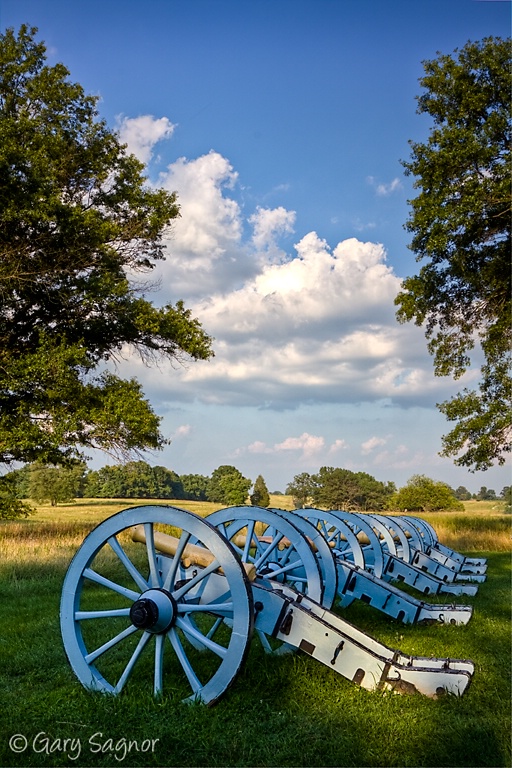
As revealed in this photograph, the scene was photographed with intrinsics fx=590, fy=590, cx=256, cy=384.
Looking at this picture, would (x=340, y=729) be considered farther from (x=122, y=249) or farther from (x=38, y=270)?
(x=122, y=249)

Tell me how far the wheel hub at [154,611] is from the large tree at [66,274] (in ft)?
37.1

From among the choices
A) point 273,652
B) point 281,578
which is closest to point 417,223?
point 281,578

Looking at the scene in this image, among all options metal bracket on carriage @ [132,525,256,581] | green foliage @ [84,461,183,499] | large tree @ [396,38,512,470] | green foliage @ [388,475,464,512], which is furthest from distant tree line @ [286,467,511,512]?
metal bracket on carriage @ [132,525,256,581]

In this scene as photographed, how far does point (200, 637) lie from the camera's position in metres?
3.74

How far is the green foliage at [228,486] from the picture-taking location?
67000 millimetres

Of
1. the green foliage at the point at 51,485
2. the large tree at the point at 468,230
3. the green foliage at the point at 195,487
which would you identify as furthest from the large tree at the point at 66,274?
the green foliage at the point at 195,487

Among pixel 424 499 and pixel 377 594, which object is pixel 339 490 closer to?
pixel 424 499

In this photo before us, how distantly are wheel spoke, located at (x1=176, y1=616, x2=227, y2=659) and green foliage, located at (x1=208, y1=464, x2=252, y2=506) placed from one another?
5951 cm

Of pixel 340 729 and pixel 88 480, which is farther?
pixel 88 480

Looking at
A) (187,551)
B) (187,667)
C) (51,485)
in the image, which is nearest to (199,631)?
(187,667)

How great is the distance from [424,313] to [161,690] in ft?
51.6

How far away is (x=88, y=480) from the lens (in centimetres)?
6875

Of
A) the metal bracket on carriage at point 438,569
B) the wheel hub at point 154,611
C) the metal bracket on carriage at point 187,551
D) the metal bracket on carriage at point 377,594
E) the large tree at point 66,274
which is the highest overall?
the large tree at point 66,274

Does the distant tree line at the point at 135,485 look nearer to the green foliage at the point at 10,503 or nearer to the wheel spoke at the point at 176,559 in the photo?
the green foliage at the point at 10,503
